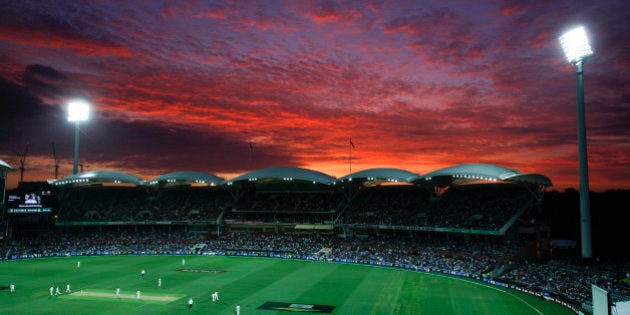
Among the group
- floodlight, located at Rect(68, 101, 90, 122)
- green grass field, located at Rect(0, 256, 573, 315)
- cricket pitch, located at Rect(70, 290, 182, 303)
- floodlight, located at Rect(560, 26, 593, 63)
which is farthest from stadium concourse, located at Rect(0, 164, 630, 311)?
cricket pitch, located at Rect(70, 290, 182, 303)

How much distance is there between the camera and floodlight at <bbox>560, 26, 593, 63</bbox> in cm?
4912

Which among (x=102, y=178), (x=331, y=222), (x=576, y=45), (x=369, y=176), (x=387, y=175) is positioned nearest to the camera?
(x=576, y=45)

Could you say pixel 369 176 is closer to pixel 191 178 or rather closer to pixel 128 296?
pixel 191 178

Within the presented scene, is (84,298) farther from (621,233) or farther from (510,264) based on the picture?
(621,233)

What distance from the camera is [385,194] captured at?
271 feet

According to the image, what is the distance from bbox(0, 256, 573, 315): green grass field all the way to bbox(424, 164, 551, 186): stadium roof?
52.0 ft

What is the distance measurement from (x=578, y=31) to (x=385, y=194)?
138 ft

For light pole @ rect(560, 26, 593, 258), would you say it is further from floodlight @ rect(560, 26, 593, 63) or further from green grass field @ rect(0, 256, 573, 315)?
green grass field @ rect(0, 256, 573, 315)

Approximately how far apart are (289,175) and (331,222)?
10859 mm

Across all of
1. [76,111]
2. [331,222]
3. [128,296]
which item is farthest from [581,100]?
[76,111]

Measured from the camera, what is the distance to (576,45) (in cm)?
4956

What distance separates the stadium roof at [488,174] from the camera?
59625 mm

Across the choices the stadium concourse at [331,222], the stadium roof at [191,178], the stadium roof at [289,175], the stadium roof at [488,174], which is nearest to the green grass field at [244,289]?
the stadium concourse at [331,222]

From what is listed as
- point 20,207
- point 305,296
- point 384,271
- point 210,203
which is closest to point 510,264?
point 384,271
